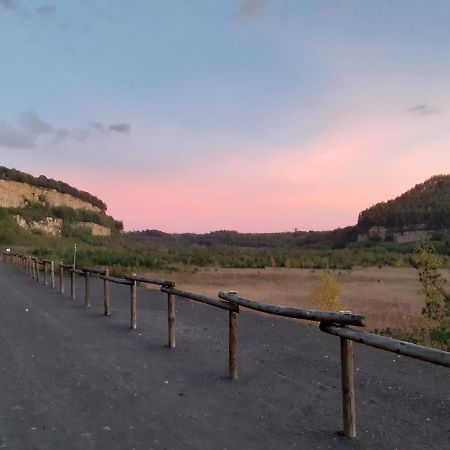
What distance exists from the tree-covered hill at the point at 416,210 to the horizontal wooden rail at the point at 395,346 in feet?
271

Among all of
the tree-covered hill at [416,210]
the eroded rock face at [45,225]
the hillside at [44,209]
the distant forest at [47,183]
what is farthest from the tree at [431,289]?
the distant forest at [47,183]

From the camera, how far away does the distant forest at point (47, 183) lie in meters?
82.4

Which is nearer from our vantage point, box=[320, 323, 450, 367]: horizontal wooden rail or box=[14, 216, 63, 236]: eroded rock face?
box=[320, 323, 450, 367]: horizontal wooden rail

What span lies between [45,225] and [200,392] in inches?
3019

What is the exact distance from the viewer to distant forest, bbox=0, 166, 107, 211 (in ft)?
270

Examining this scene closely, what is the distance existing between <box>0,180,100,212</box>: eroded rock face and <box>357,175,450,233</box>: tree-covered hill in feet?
166

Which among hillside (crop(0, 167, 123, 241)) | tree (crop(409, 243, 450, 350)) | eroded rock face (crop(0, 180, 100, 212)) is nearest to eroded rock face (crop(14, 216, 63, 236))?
hillside (crop(0, 167, 123, 241))

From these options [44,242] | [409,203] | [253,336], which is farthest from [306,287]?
[409,203]

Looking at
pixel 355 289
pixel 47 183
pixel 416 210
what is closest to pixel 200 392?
pixel 355 289

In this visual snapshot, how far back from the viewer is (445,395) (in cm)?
658

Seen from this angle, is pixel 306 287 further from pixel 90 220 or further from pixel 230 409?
pixel 90 220

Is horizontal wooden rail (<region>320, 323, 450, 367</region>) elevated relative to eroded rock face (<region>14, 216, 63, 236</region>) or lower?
lower

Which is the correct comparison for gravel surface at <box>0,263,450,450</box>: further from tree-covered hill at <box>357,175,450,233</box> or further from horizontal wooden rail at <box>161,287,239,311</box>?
tree-covered hill at <box>357,175,450,233</box>

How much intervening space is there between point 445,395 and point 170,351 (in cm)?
400
